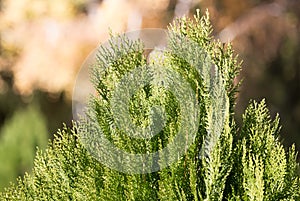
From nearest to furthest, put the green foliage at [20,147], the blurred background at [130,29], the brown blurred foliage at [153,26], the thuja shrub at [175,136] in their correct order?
1. the thuja shrub at [175,136]
2. the green foliage at [20,147]
3. the blurred background at [130,29]
4. the brown blurred foliage at [153,26]

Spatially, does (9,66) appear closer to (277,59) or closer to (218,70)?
(277,59)

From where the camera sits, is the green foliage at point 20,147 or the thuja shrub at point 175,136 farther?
the green foliage at point 20,147

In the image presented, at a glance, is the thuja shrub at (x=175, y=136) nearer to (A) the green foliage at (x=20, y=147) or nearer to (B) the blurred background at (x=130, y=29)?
(A) the green foliage at (x=20, y=147)

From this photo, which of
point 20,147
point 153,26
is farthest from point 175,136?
point 153,26

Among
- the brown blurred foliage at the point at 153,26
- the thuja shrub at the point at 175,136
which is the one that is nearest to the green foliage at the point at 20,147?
the thuja shrub at the point at 175,136

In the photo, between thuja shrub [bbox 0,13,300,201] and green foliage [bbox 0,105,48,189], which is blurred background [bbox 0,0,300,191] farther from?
thuja shrub [bbox 0,13,300,201]

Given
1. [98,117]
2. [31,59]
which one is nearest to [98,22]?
[31,59]

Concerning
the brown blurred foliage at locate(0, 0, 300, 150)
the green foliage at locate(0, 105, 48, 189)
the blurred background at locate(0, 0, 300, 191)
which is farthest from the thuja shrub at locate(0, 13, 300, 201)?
the brown blurred foliage at locate(0, 0, 300, 150)
